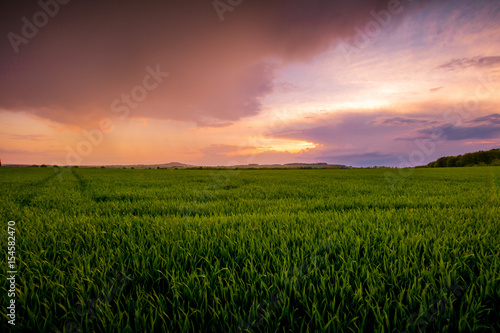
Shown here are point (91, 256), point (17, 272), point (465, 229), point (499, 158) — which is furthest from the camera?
point (499, 158)

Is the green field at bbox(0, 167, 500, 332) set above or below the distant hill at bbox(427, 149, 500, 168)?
below

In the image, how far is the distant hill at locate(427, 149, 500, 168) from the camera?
234 ft

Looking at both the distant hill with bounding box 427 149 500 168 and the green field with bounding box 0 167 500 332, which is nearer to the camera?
the green field with bounding box 0 167 500 332

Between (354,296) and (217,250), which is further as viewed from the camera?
(217,250)

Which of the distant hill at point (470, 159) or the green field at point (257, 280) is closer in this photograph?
the green field at point (257, 280)

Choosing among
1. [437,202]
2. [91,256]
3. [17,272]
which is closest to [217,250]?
[91,256]

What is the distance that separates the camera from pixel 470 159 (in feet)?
247

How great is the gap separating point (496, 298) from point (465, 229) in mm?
1996

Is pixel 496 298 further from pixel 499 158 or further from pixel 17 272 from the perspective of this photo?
pixel 499 158

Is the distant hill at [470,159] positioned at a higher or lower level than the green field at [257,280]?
higher

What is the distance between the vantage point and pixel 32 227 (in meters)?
3.44

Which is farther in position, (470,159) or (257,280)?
(470,159)

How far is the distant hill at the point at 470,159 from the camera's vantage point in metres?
71.2

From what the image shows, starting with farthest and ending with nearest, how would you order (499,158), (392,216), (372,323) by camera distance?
(499,158)
(392,216)
(372,323)
